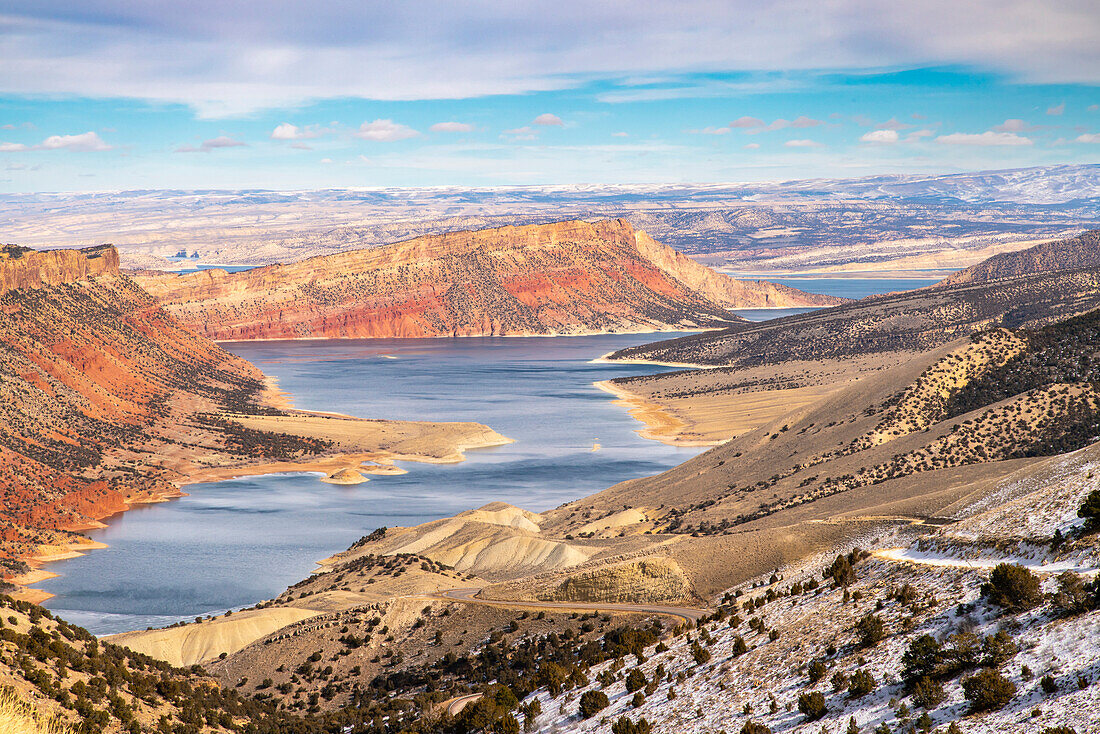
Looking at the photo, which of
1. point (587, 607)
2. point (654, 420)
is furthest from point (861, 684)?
point (654, 420)

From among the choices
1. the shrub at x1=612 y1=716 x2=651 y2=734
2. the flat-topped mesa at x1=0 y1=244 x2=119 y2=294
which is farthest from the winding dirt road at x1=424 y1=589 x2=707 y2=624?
the flat-topped mesa at x1=0 y1=244 x2=119 y2=294

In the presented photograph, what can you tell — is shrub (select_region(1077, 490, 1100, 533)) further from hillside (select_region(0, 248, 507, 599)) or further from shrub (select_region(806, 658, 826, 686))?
hillside (select_region(0, 248, 507, 599))

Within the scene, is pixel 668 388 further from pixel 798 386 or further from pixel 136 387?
pixel 136 387

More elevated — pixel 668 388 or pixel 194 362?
pixel 194 362

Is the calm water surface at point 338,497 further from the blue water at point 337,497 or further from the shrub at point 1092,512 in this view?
the shrub at point 1092,512

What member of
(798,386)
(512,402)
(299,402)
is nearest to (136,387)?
(299,402)

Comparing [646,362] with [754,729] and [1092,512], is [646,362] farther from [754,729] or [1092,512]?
[754,729]

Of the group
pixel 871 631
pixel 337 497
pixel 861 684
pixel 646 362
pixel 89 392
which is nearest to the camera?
pixel 861 684
